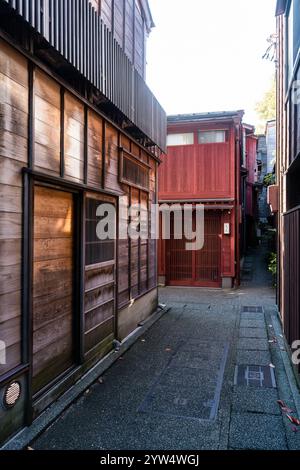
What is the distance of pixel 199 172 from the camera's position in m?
13.7

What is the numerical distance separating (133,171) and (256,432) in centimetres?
523

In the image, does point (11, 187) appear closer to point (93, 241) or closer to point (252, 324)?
point (93, 241)

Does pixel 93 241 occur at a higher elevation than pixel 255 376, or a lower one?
higher

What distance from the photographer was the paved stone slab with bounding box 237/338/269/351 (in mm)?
6487

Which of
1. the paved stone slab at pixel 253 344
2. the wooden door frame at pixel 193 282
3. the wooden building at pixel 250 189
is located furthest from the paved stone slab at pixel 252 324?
the wooden building at pixel 250 189

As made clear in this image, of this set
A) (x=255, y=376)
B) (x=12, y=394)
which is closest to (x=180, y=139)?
(x=255, y=376)

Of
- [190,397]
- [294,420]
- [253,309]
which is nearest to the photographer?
[294,420]

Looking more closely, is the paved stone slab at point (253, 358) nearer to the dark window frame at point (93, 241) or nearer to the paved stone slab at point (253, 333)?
the paved stone slab at point (253, 333)

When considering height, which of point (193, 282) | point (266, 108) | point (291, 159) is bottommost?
point (193, 282)

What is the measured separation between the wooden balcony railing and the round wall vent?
11.3ft

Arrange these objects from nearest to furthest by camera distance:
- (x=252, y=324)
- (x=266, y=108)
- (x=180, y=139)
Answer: (x=252, y=324) < (x=180, y=139) < (x=266, y=108)

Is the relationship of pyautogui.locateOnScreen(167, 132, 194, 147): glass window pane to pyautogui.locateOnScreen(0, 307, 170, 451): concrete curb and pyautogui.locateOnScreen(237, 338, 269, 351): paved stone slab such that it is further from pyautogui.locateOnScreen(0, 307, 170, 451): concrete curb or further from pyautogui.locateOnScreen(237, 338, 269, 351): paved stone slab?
pyautogui.locateOnScreen(0, 307, 170, 451): concrete curb

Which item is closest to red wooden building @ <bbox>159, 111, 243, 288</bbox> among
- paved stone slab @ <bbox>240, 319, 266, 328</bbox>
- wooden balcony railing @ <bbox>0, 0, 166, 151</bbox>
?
paved stone slab @ <bbox>240, 319, 266, 328</bbox>
